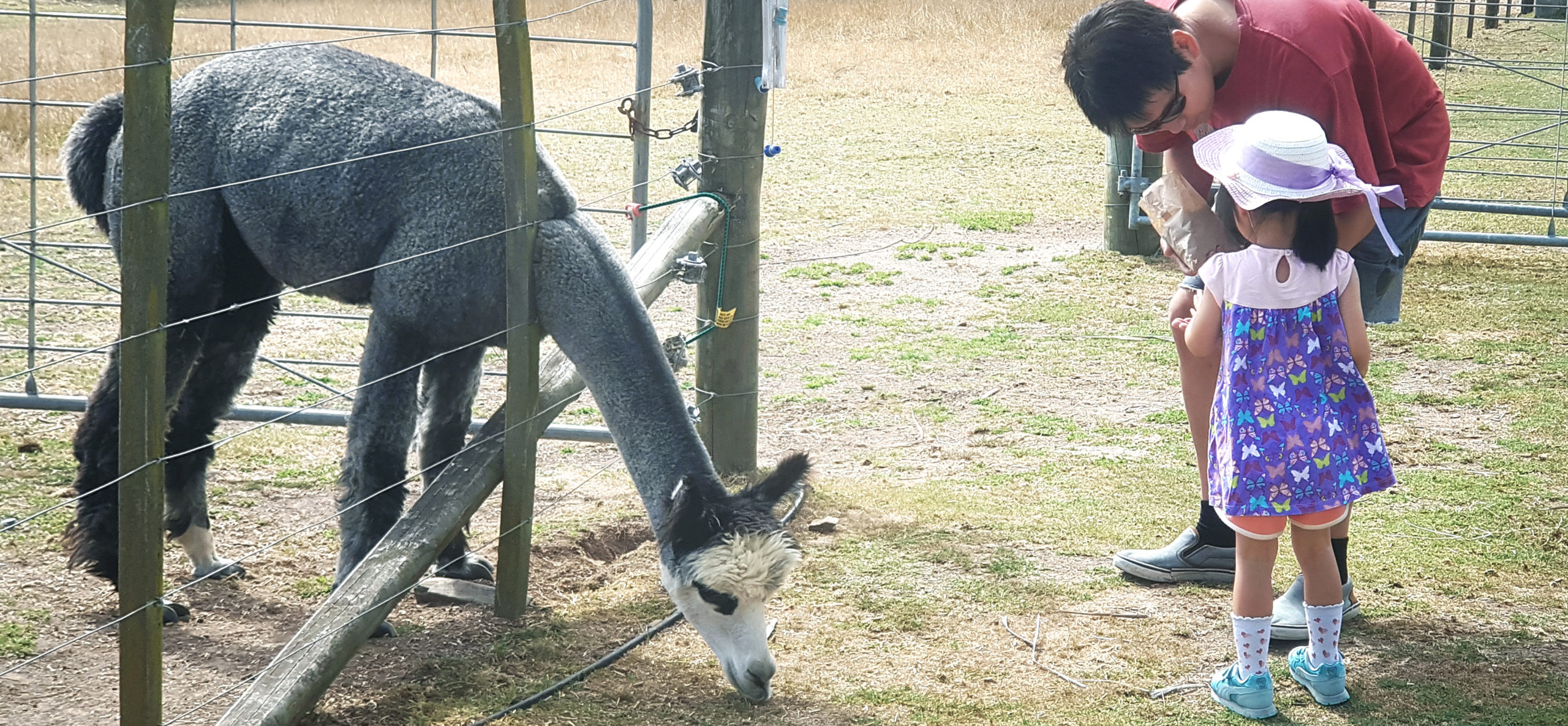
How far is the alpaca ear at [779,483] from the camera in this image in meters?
3.39

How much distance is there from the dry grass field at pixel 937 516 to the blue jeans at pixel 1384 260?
0.93 m

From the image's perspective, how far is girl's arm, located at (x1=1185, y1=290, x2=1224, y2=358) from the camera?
11.0ft

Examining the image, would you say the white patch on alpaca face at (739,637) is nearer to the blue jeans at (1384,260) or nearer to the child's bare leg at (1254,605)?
the child's bare leg at (1254,605)

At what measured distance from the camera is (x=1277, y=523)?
10.6 feet

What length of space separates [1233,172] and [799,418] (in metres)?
3.02

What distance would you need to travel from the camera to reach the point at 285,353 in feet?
21.8

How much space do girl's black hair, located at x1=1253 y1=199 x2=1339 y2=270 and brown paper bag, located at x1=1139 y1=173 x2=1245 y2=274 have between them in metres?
0.42

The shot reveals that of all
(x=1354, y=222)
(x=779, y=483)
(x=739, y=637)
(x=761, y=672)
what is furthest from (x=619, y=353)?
(x=1354, y=222)

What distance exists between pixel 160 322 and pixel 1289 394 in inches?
101

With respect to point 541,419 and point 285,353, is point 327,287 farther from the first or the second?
point 285,353

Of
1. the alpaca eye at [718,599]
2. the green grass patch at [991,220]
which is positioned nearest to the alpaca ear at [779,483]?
the alpaca eye at [718,599]

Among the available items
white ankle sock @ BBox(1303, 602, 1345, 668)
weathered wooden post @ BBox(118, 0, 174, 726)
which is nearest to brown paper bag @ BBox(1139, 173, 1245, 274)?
white ankle sock @ BBox(1303, 602, 1345, 668)

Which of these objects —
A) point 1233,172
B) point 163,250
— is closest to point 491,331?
point 163,250

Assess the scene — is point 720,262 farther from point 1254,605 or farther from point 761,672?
point 1254,605
